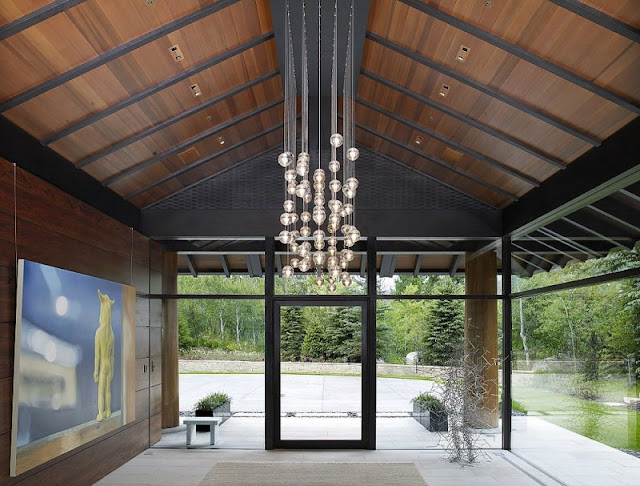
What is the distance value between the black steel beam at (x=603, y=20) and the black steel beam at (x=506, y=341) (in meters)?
5.35

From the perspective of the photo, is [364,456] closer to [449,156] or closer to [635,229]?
[449,156]

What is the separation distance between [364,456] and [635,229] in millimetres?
4978

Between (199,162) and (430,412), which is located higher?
(199,162)

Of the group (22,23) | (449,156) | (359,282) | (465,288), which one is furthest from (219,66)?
(465,288)

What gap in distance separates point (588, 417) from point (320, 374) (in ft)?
13.3

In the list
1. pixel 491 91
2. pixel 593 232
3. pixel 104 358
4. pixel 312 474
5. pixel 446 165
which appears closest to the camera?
pixel 491 91

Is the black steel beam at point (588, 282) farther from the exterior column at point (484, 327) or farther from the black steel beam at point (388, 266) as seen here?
the black steel beam at point (388, 266)

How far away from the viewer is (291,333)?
32.4 ft

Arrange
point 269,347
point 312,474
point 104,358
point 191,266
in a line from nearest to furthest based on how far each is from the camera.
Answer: point 104,358
point 312,474
point 269,347
point 191,266

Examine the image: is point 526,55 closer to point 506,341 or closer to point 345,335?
point 506,341

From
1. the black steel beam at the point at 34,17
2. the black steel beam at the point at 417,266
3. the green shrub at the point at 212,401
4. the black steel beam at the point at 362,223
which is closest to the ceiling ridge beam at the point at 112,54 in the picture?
the black steel beam at the point at 34,17

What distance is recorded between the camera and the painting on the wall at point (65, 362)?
18.6 feet

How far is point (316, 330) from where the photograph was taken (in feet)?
32.4

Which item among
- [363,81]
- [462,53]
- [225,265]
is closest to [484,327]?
[225,265]
